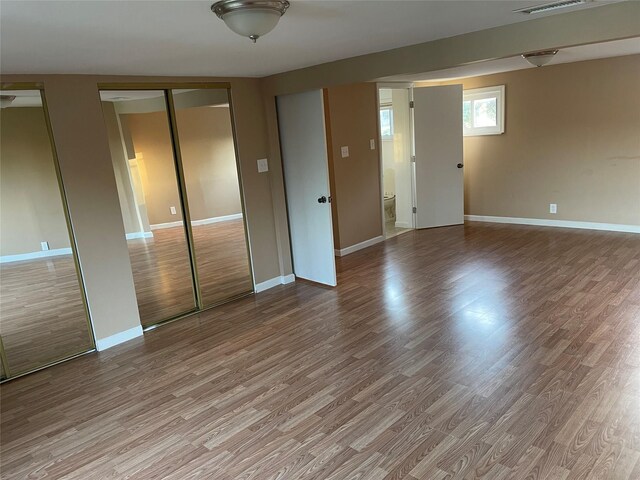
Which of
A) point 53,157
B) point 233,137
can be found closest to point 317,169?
point 233,137

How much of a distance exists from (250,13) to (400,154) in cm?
509

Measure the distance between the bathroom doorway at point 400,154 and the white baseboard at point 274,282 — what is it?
197cm

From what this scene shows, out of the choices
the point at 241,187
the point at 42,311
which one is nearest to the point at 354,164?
the point at 241,187

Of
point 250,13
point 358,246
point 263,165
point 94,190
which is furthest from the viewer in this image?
point 358,246

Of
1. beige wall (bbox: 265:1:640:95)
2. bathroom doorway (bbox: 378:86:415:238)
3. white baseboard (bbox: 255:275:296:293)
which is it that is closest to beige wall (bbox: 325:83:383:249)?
bathroom doorway (bbox: 378:86:415:238)

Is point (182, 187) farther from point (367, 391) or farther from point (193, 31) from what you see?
point (367, 391)

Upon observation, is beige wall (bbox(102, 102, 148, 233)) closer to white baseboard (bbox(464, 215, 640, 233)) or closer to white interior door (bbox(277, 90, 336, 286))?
white interior door (bbox(277, 90, 336, 286))

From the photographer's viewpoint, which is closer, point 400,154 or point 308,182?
point 308,182

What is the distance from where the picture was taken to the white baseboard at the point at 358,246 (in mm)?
5836

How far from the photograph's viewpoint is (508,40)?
9.13 feet

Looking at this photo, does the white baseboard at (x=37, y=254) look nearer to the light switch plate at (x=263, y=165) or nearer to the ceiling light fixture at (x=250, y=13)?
the light switch plate at (x=263, y=165)

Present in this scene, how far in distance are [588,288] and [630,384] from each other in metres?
1.62

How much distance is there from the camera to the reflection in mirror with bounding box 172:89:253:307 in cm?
424

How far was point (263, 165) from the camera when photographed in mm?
4746
